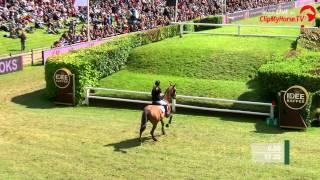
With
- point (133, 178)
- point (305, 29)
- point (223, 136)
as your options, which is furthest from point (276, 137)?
point (305, 29)

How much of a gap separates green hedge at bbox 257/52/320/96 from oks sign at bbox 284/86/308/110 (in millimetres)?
1254

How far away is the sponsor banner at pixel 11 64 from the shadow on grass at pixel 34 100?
17.5 feet

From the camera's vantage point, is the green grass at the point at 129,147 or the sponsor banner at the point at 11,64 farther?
the sponsor banner at the point at 11,64

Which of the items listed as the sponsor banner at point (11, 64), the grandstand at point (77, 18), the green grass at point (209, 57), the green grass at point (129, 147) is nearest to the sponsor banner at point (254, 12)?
the grandstand at point (77, 18)

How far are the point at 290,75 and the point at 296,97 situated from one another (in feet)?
4.80

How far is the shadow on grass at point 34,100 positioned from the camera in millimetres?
22906

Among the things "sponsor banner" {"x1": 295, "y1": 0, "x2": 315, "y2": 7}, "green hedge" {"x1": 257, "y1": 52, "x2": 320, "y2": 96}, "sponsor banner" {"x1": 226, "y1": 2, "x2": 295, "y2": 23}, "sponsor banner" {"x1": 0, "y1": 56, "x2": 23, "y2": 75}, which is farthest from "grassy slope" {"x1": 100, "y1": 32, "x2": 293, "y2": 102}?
"sponsor banner" {"x1": 295, "y1": 0, "x2": 315, "y2": 7}

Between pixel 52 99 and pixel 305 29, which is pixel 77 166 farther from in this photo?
pixel 305 29

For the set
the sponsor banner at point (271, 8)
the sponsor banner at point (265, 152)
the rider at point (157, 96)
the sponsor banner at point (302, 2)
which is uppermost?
the sponsor banner at point (302, 2)

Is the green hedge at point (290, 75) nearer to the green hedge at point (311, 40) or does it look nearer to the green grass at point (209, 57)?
the green grass at point (209, 57)

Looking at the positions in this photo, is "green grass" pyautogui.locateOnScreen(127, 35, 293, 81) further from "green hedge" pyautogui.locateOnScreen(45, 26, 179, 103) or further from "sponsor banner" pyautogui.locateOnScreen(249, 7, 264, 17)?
"sponsor banner" pyautogui.locateOnScreen(249, 7, 264, 17)

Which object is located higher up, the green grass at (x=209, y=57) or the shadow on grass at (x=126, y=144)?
the green grass at (x=209, y=57)

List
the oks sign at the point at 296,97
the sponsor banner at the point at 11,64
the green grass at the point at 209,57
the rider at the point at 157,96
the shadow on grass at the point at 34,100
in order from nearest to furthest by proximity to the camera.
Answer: the rider at the point at 157,96
the oks sign at the point at 296,97
the shadow on grass at the point at 34,100
the green grass at the point at 209,57
the sponsor banner at the point at 11,64

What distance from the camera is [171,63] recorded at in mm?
26250
